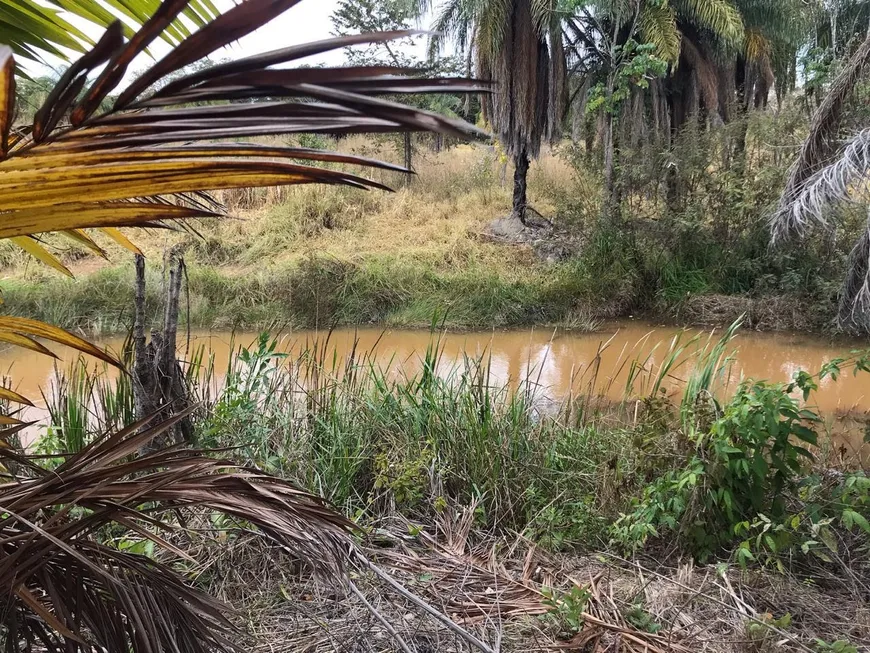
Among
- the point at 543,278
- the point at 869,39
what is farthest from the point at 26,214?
the point at 543,278

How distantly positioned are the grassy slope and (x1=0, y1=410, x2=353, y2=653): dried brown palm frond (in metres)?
6.04

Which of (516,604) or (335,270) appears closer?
(516,604)

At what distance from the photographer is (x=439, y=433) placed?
255 cm

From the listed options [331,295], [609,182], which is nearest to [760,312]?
[609,182]

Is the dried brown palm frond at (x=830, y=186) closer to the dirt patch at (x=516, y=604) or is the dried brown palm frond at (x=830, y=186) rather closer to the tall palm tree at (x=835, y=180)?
the tall palm tree at (x=835, y=180)

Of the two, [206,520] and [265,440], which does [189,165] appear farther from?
[265,440]

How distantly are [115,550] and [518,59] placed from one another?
10.7 meters

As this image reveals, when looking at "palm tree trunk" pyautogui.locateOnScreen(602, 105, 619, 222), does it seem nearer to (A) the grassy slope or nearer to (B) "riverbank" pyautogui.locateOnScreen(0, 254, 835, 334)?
(B) "riverbank" pyautogui.locateOnScreen(0, 254, 835, 334)

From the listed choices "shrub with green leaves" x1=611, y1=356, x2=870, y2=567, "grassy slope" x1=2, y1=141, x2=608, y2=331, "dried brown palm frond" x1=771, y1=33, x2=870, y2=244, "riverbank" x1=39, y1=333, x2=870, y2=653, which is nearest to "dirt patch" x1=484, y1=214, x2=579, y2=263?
"grassy slope" x1=2, y1=141, x2=608, y2=331

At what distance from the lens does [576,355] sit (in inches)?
283

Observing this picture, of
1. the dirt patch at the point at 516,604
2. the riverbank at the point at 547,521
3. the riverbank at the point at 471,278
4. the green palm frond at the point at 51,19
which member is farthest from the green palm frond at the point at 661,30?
the green palm frond at the point at 51,19

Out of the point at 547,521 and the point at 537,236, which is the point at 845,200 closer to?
the point at 547,521

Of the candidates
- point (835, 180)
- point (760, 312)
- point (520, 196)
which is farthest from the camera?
point (520, 196)

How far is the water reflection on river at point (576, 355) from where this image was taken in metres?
5.55
